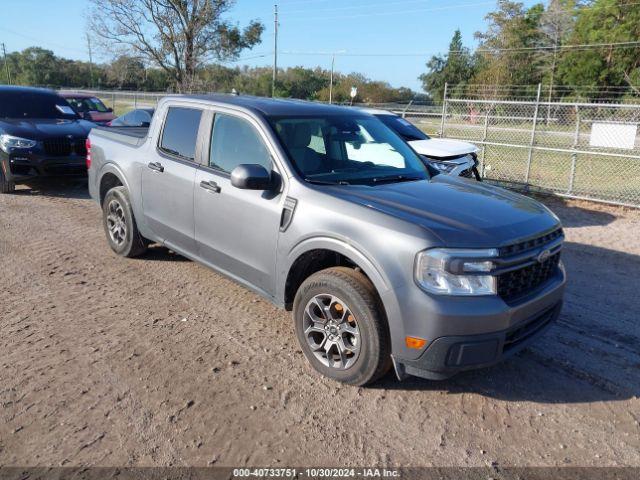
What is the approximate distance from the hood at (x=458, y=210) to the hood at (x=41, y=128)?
7.36 metres

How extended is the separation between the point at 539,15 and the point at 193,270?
58321 millimetres

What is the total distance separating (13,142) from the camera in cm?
880

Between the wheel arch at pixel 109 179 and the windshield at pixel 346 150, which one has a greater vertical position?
the windshield at pixel 346 150

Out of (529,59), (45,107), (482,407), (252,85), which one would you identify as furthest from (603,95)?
(482,407)

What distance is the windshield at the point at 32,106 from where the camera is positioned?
9.79 meters

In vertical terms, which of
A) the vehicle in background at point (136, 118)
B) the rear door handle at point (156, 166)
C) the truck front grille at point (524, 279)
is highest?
the vehicle in background at point (136, 118)

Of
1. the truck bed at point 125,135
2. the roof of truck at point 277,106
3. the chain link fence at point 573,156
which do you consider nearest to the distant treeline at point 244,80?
the chain link fence at point 573,156

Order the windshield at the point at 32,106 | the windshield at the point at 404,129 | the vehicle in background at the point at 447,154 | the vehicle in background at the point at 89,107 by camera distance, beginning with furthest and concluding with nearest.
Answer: the vehicle in background at the point at 89,107
the windshield at the point at 32,106
the windshield at the point at 404,129
the vehicle in background at the point at 447,154

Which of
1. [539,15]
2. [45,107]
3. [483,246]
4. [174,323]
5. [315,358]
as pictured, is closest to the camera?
[483,246]

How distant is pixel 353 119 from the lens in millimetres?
4680

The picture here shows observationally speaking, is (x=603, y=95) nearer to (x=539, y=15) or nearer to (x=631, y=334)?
(x=539, y=15)

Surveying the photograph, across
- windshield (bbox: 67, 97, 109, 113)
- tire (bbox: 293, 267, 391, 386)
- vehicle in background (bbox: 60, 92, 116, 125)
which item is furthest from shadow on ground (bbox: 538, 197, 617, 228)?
windshield (bbox: 67, 97, 109, 113)

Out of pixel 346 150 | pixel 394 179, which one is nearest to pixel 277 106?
pixel 346 150

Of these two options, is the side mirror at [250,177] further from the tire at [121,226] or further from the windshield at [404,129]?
the windshield at [404,129]
